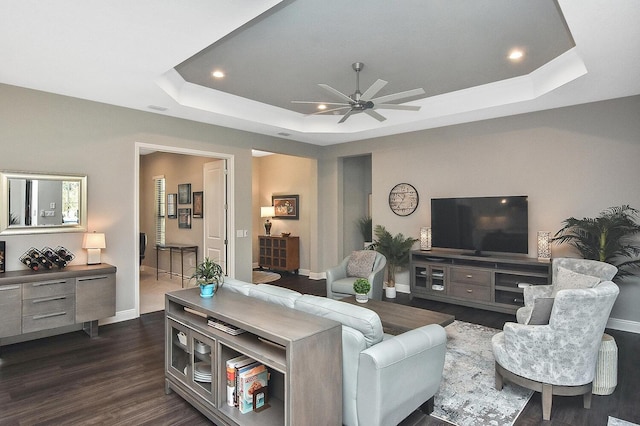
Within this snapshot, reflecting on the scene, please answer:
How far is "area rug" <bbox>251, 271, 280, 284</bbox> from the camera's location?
7475 mm

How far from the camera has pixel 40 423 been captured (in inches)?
98.3

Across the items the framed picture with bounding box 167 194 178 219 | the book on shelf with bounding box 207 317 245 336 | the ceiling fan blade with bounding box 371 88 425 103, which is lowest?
the book on shelf with bounding box 207 317 245 336

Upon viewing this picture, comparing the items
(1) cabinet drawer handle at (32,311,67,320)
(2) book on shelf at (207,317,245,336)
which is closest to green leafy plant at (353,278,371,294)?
(2) book on shelf at (207,317,245,336)

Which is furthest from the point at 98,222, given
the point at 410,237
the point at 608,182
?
the point at 608,182

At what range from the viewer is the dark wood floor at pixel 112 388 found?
2566 millimetres

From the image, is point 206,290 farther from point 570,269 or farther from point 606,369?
point 570,269

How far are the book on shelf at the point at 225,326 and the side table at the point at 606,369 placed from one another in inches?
111

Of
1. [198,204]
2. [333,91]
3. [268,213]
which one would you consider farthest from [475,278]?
[198,204]

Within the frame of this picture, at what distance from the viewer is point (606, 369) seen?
112 inches

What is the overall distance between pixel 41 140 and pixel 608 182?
23.3 ft

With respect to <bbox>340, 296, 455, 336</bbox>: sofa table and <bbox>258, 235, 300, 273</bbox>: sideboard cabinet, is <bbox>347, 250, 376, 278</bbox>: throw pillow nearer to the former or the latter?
<bbox>340, 296, 455, 336</bbox>: sofa table

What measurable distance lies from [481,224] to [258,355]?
453cm

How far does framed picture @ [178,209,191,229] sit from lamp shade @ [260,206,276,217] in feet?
5.99

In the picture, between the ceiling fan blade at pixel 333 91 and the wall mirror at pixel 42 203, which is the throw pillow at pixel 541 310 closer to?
the ceiling fan blade at pixel 333 91
